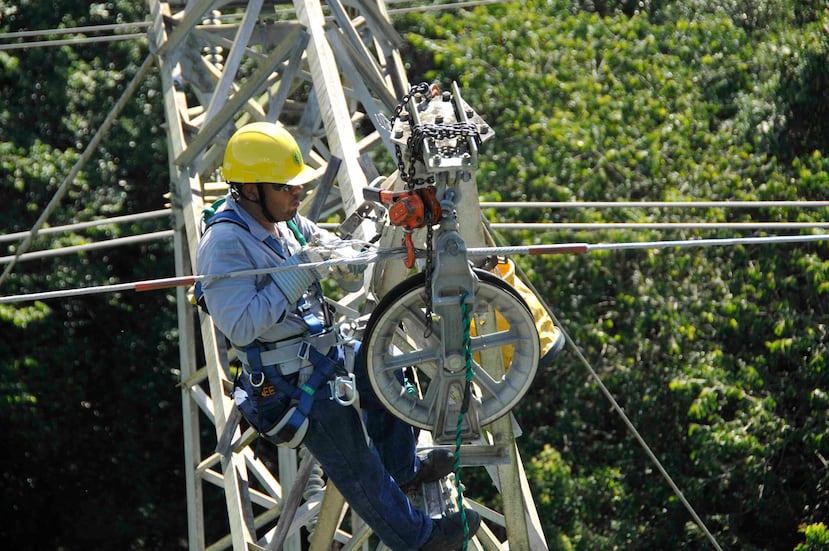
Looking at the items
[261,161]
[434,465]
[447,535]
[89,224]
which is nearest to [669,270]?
[89,224]

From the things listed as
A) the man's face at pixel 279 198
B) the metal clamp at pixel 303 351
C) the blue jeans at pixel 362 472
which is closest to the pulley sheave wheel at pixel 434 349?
the blue jeans at pixel 362 472

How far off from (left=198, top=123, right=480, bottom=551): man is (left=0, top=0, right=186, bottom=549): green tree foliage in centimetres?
927

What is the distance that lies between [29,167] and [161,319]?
2.32m

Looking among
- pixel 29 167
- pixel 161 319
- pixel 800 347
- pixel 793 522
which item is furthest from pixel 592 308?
pixel 29 167

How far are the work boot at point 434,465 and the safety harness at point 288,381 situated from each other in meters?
0.76

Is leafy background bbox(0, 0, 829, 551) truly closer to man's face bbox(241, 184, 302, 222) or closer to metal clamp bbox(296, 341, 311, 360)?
metal clamp bbox(296, 341, 311, 360)

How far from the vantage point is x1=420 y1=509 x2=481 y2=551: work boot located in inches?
227

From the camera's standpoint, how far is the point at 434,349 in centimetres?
541

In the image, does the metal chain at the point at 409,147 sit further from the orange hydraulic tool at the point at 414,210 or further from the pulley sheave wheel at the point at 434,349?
the pulley sheave wheel at the point at 434,349

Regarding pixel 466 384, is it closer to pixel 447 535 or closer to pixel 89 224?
pixel 447 535

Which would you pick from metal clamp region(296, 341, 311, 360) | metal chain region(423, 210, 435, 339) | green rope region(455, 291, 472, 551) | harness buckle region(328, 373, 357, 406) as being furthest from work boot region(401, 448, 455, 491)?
metal chain region(423, 210, 435, 339)

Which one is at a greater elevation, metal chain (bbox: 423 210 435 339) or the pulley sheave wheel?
metal chain (bbox: 423 210 435 339)

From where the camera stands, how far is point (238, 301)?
17.1 feet

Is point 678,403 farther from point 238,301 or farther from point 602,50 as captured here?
point 238,301
